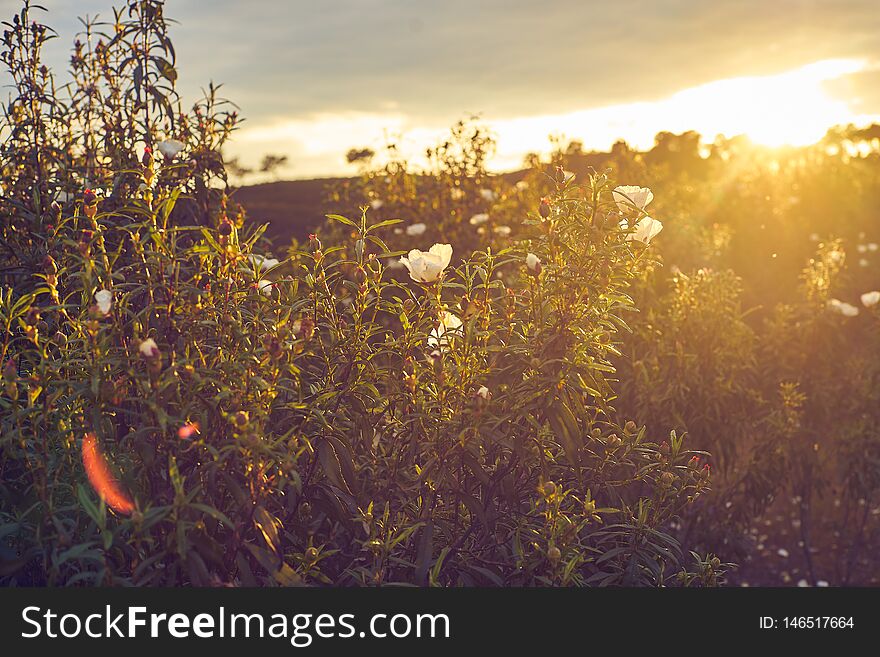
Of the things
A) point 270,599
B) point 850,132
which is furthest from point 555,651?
point 850,132

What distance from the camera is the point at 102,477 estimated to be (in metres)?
2.07

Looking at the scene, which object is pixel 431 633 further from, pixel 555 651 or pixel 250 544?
pixel 250 544

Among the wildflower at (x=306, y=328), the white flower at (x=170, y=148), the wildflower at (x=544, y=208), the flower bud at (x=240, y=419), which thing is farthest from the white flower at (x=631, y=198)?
the white flower at (x=170, y=148)

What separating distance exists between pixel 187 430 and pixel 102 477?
32 centimetres

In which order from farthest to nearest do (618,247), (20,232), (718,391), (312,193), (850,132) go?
(850,132) < (312,193) < (718,391) < (20,232) < (618,247)

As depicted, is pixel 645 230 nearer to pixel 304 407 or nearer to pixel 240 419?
pixel 304 407

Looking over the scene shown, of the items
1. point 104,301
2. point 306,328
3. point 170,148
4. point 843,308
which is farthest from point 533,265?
point 843,308

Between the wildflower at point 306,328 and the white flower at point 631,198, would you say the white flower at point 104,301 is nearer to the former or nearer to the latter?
the wildflower at point 306,328

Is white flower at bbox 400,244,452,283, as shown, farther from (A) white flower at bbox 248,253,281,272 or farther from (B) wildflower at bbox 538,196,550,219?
(A) white flower at bbox 248,253,281,272

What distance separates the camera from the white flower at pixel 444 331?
2.30 m

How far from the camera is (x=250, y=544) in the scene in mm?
1996

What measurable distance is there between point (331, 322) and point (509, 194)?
4711 mm

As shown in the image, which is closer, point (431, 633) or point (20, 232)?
point (431, 633)

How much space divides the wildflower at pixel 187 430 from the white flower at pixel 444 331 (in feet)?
2.15
